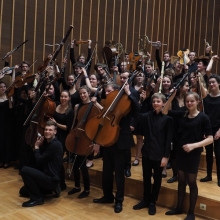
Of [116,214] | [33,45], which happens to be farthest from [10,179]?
[33,45]

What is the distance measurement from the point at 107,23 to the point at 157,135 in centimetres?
400

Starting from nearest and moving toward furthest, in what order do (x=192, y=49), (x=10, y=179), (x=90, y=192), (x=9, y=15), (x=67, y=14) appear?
(x=90, y=192), (x=10, y=179), (x=9, y=15), (x=67, y=14), (x=192, y=49)

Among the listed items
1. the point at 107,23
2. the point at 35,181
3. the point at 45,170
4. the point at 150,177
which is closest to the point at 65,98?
the point at 45,170

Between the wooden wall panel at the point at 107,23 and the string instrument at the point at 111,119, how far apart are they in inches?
120

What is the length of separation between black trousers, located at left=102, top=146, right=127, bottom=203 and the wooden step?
30 cm

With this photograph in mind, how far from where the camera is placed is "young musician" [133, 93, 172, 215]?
9.31 feet

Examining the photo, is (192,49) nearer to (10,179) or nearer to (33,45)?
(33,45)

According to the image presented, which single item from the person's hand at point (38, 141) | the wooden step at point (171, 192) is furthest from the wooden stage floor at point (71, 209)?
the person's hand at point (38, 141)

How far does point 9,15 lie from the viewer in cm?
521

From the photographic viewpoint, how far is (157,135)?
288 cm

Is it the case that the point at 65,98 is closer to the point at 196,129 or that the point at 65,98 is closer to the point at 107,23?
the point at 196,129

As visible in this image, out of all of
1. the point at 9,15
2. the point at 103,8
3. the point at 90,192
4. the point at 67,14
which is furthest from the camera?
the point at 103,8

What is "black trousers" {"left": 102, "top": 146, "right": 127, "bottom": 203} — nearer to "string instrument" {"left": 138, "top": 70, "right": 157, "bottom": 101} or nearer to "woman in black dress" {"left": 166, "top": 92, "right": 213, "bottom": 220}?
"woman in black dress" {"left": 166, "top": 92, "right": 213, "bottom": 220}

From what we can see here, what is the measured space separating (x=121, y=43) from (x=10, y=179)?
12.2 feet
